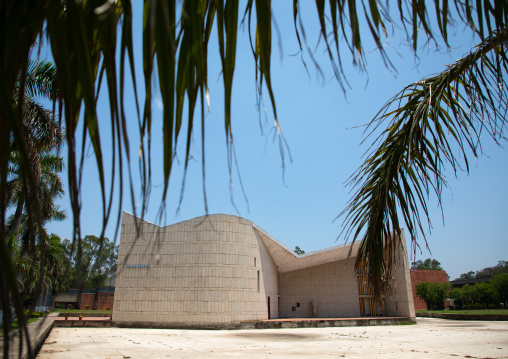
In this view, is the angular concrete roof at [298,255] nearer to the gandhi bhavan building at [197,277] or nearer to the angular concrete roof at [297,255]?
the angular concrete roof at [297,255]

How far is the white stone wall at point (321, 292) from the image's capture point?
2705 centimetres

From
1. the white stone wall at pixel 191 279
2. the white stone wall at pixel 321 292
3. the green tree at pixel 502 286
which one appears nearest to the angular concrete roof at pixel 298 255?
the white stone wall at pixel 321 292

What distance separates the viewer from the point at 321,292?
2756 centimetres

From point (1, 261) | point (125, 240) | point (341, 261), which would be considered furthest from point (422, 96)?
point (341, 261)

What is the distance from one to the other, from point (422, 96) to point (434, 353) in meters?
7.62

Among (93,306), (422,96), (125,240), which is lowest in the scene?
(93,306)

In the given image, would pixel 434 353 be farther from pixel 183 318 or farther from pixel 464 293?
pixel 464 293

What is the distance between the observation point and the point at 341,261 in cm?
2784

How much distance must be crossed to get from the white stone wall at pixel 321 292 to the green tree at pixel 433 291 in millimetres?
16848

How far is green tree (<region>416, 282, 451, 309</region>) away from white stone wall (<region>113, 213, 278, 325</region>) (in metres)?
26.1

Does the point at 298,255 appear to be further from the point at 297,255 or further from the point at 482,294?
the point at 482,294

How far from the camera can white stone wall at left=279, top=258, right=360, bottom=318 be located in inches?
1065

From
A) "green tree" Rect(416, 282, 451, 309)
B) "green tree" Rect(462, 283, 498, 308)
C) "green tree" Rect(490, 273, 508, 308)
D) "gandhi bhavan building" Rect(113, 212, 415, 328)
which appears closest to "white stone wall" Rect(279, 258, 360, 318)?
"gandhi bhavan building" Rect(113, 212, 415, 328)

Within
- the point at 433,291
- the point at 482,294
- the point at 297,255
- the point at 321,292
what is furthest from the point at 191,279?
the point at 482,294
